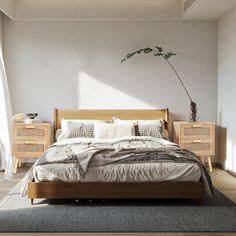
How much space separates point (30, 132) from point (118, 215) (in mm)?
2810

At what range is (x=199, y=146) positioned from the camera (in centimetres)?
670

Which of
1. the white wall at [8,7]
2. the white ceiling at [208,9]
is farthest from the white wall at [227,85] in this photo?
the white wall at [8,7]

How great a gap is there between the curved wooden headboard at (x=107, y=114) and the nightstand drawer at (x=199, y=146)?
1.88ft

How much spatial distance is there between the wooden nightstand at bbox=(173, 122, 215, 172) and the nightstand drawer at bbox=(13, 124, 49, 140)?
200 centimetres

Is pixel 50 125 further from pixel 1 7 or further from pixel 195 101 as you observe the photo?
pixel 195 101

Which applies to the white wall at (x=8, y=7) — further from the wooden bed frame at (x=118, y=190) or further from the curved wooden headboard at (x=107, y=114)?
the wooden bed frame at (x=118, y=190)

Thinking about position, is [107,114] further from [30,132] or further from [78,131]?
[30,132]

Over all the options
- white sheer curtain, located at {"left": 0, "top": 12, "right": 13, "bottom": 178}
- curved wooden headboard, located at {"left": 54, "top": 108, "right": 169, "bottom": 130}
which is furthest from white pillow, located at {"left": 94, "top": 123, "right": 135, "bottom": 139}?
white sheer curtain, located at {"left": 0, "top": 12, "right": 13, "bottom": 178}

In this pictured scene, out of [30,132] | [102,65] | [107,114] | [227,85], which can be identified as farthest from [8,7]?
[227,85]

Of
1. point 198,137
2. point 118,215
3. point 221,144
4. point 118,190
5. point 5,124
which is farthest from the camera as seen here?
point 221,144

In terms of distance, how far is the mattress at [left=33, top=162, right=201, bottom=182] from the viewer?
15.1 feet

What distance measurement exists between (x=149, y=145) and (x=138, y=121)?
3.99 feet

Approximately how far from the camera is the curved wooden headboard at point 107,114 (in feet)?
23.2

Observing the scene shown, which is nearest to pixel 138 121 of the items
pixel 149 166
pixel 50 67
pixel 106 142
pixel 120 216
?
pixel 106 142
